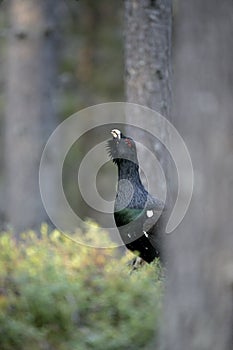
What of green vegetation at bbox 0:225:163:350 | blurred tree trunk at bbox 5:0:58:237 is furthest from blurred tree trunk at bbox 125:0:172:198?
blurred tree trunk at bbox 5:0:58:237

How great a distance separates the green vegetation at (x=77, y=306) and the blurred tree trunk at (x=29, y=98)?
11.3 feet

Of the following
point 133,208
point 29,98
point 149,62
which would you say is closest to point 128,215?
point 133,208

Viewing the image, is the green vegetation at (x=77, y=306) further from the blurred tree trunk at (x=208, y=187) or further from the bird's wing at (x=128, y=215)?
the blurred tree trunk at (x=208, y=187)

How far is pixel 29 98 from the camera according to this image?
33.6 feet

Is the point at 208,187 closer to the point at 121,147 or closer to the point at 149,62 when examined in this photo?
the point at 121,147

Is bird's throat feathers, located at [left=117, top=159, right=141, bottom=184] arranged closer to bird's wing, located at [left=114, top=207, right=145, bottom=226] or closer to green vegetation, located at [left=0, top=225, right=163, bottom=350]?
bird's wing, located at [left=114, top=207, right=145, bottom=226]

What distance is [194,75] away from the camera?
11.0ft

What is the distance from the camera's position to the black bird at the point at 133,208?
607cm

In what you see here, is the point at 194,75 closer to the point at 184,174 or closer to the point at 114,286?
the point at 184,174

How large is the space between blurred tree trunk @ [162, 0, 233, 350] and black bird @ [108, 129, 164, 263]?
264 centimetres

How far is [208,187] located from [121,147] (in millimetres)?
3021

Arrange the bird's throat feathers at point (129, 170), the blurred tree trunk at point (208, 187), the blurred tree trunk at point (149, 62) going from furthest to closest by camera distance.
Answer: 1. the blurred tree trunk at point (149, 62)
2. the bird's throat feathers at point (129, 170)
3. the blurred tree trunk at point (208, 187)

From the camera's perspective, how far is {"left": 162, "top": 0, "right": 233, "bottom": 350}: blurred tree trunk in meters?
3.31

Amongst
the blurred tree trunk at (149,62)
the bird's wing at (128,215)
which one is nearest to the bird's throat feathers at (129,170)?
the bird's wing at (128,215)
